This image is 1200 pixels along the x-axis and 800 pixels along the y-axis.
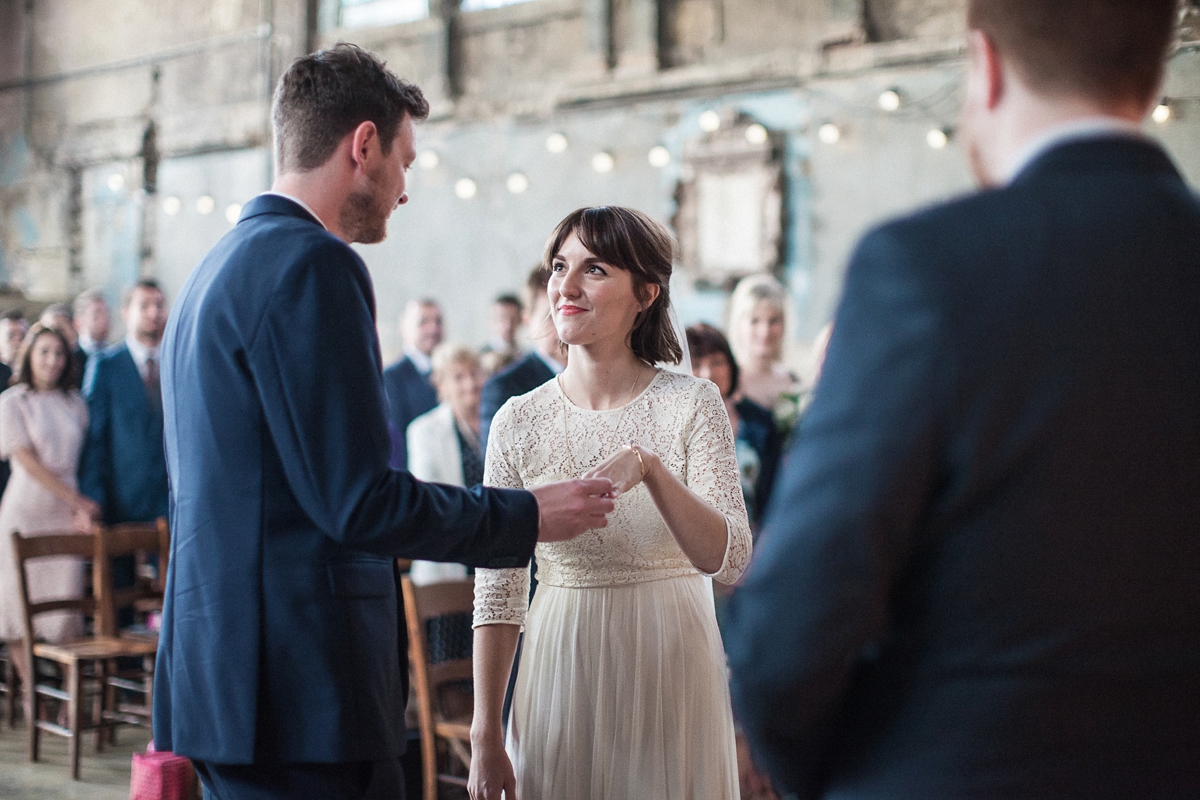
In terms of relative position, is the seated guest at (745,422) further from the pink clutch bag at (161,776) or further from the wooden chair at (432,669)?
the pink clutch bag at (161,776)

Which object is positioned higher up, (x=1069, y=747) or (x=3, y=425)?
(x=3, y=425)

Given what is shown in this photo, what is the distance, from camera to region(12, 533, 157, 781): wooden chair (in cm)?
525

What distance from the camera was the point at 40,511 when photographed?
620 cm

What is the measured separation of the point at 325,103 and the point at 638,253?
732mm

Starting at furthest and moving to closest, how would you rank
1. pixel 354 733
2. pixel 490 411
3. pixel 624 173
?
pixel 624 173
pixel 490 411
pixel 354 733

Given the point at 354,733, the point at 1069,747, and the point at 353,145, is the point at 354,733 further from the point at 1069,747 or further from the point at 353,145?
the point at 1069,747

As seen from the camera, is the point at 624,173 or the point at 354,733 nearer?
the point at 354,733

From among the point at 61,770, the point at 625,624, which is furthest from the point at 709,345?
the point at 61,770

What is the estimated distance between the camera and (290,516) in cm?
179

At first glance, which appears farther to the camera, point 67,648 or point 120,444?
point 120,444

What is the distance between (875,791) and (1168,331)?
1.63 feet

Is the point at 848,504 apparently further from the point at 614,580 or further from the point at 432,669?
the point at 432,669

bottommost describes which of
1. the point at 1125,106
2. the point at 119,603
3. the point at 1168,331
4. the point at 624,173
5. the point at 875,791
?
the point at 119,603

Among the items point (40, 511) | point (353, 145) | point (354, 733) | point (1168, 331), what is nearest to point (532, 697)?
point (354, 733)
